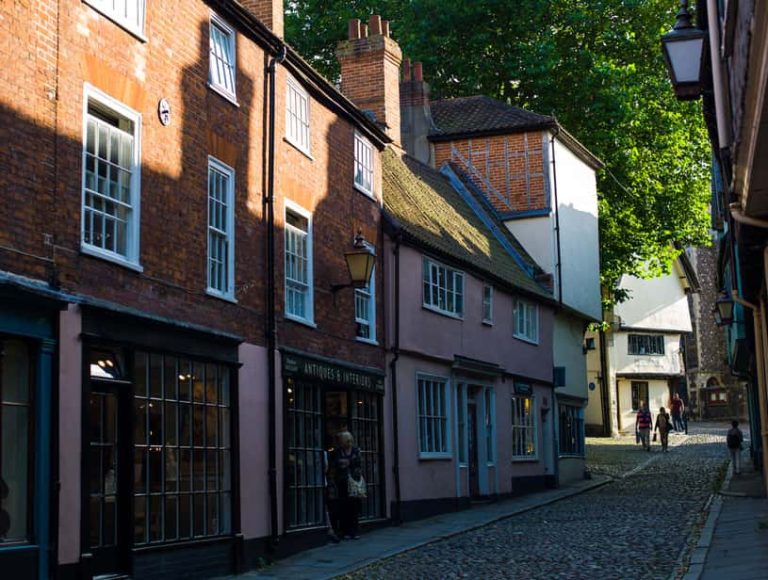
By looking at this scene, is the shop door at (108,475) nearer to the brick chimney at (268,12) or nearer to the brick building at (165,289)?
the brick building at (165,289)

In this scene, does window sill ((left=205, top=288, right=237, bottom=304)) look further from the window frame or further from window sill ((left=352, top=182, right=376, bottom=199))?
the window frame

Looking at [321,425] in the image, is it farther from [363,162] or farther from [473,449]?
[473,449]

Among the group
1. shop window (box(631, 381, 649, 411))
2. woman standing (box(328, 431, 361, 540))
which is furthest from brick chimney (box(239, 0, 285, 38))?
shop window (box(631, 381, 649, 411))

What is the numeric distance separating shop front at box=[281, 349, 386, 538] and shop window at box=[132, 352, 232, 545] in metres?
1.95

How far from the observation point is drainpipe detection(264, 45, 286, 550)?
16.2 m

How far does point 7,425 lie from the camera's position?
10.8m

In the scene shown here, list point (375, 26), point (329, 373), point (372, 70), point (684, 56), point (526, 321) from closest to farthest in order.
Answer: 1. point (684, 56)
2. point (329, 373)
3. point (372, 70)
4. point (375, 26)
5. point (526, 321)

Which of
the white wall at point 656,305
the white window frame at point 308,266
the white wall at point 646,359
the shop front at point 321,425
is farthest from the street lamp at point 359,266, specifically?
the white wall at point 656,305

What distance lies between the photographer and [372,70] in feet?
88.6

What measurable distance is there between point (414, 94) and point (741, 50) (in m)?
24.6

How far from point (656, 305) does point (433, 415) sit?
39649 mm

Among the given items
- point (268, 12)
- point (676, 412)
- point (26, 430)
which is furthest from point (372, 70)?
point (676, 412)

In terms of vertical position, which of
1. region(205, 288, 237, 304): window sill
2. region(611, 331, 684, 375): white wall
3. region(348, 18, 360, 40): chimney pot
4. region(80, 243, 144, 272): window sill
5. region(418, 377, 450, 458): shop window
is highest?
region(348, 18, 360, 40): chimney pot

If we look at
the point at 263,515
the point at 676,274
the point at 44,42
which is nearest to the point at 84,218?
the point at 44,42
